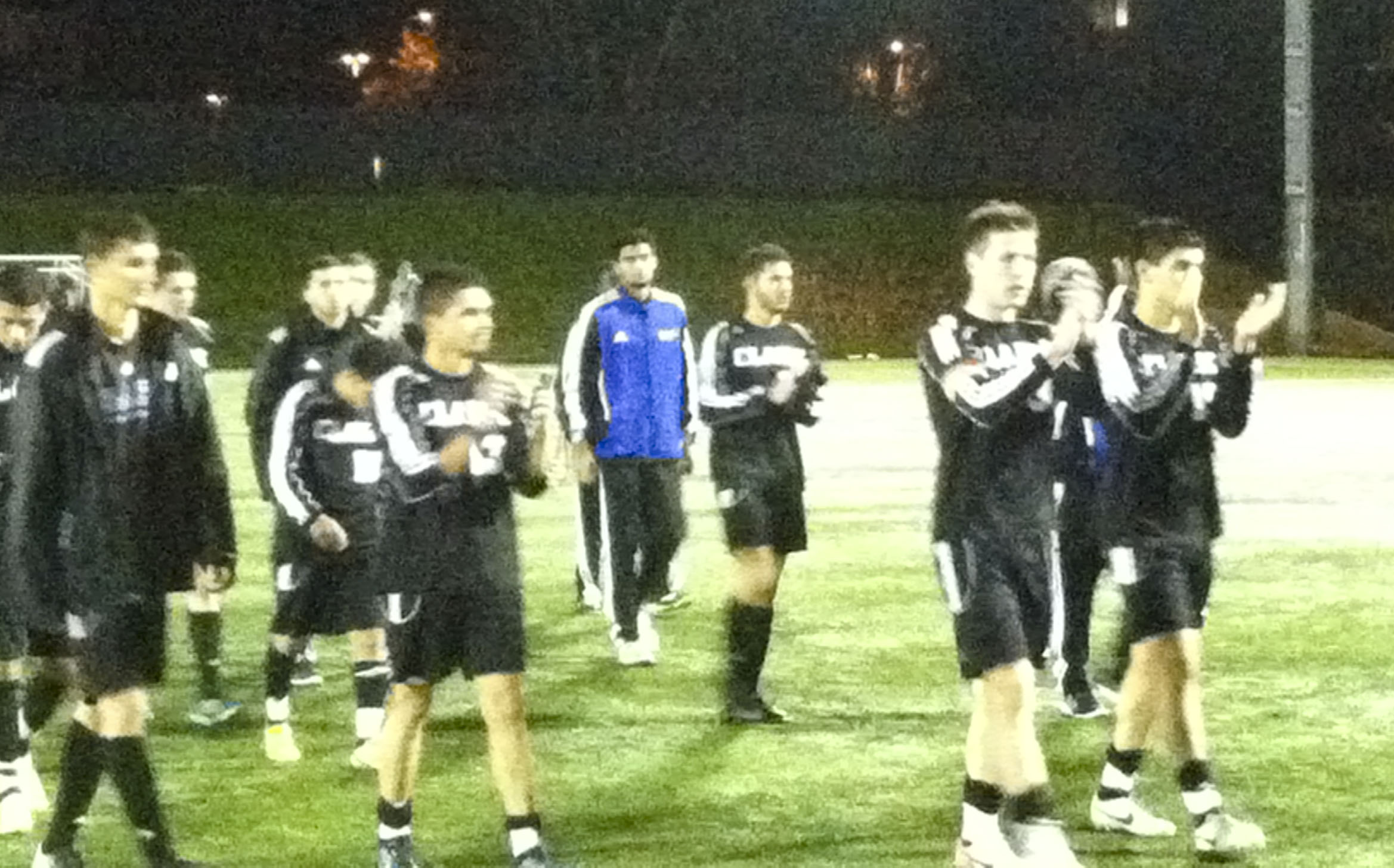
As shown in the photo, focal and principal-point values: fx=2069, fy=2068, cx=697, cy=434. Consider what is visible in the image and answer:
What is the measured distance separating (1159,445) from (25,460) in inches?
139

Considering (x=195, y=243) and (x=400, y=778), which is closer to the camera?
(x=400, y=778)

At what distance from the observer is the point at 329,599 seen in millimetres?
8297

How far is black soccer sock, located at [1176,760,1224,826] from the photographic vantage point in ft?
22.2

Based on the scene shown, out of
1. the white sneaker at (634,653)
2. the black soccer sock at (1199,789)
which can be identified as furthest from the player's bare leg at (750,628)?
the black soccer sock at (1199,789)

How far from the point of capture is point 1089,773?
320 inches

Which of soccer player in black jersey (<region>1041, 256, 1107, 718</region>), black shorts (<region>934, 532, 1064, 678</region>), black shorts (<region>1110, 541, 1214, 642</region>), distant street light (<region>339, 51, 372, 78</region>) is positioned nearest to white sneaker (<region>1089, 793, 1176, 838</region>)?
black shorts (<region>1110, 541, 1214, 642</region>)

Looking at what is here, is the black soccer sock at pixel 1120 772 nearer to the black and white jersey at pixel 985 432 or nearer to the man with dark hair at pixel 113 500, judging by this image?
the black and white jersey at pixel 985 432

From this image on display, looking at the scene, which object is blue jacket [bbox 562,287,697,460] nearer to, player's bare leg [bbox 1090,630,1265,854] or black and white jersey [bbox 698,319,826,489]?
black and white jersey [bbox 698,319,826,489]

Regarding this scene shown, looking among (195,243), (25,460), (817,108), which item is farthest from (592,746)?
(817,108)

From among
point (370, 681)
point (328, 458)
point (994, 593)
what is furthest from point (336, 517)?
point (994, 593)

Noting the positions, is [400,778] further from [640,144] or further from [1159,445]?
[640,144]

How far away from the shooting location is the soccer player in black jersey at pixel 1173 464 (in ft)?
22.0

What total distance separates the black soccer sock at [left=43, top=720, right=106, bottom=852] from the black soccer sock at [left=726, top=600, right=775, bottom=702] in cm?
339

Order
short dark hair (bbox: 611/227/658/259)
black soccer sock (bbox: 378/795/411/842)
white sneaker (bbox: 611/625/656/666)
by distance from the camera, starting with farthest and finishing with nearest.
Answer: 1. white sneaker (bbox: 611/625/656/666)
2. short dark hair (bbox: 611/227/658/259)
3. black soccer sock (bbox: 378/795/411/842)
